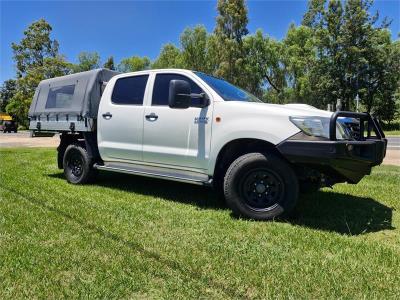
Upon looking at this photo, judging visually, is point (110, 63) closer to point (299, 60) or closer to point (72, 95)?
point (299, 60)

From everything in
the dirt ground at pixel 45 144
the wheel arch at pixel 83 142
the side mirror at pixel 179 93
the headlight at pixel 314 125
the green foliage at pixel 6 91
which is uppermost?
the green foliage at pixel 6 91

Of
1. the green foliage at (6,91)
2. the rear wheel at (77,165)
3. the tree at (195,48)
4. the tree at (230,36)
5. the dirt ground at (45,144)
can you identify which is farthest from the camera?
the green foliage at (6,91)

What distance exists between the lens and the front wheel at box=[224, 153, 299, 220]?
15.2ft

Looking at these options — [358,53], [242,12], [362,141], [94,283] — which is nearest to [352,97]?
[358,53]

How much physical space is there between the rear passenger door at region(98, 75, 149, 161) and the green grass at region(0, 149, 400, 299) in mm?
698

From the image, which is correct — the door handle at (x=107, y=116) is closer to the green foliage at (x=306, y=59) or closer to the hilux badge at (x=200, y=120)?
the hilux badge at (x=200, y=120)

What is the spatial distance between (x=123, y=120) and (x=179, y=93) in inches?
56.8

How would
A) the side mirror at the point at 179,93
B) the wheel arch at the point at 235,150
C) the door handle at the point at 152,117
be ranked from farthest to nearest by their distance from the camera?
the door handle at the point at 152,117, the side mirror at the point at 179,93, the wheel arch at the point at 235,150

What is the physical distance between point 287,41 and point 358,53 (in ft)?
26.6

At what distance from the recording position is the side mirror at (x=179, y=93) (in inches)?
199

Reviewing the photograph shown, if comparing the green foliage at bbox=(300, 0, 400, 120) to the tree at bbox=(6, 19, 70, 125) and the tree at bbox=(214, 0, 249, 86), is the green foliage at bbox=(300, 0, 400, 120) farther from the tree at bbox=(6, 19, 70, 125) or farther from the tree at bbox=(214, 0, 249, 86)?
the tree at bbox=(6, 19, 70, 125)

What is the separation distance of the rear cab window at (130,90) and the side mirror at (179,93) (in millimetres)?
1063

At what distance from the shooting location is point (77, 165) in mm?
7367

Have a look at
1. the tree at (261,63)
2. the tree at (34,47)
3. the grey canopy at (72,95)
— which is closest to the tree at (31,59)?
the tree at (34,47)
